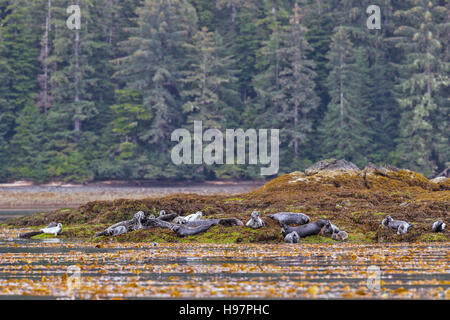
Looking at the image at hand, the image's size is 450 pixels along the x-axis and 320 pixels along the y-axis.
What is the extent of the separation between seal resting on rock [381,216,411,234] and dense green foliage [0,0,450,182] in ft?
134

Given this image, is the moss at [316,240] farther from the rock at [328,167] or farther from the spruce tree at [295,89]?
the spruce tree at [295,89]

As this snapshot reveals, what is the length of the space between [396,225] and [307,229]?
2.26m

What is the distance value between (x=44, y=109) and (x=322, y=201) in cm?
4867

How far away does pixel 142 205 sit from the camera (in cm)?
2255

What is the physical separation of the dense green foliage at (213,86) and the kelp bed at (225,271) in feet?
144

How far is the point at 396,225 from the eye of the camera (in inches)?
714

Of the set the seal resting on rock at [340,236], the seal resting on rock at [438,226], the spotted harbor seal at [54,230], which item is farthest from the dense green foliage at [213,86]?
the seal resting on rock at [340,236]

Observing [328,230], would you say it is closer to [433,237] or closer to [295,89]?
[433,237]

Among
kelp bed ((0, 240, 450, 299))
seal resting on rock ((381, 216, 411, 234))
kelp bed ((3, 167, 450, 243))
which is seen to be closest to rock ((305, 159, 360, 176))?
kelp bed ((3, 167, 450, 243))

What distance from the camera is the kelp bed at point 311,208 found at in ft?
59.4

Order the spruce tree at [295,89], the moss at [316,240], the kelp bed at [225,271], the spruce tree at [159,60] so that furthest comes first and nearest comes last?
the spruce tree at [159,60], the spruce tree at [295,89], the moss at [316,240], the kelp bed at [225,271]

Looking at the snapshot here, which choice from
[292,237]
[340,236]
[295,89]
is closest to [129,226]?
[292,237]

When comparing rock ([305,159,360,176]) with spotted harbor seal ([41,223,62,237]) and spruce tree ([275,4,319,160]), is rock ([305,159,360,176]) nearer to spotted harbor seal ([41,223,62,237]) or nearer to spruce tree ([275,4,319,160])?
spotted harbor seal ([41,223,62,237])

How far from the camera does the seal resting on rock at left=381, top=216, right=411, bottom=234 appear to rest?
17797 millimetres
